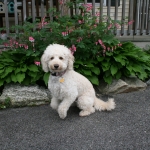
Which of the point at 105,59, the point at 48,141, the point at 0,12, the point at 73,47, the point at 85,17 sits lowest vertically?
the point at 48,141

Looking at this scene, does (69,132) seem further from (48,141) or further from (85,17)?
(85,17)

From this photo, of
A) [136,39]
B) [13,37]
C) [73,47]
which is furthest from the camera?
[136,39]

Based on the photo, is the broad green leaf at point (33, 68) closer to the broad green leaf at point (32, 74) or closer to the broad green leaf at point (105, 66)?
the broad green leaf at point (32, 74)

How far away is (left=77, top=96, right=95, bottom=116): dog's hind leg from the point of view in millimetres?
3371

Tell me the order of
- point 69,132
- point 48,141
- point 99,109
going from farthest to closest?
point 99,109 → point 69,132 → point 48,141

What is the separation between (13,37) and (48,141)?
281cm

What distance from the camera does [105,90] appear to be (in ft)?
14.9

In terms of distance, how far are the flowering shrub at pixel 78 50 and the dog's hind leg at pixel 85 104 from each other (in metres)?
0.96

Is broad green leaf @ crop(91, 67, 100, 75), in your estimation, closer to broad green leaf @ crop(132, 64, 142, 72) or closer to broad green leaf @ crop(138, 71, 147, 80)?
broad green leaf @ crop(132, 64, 142, 72)

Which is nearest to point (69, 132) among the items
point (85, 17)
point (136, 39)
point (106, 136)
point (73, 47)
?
point (106, 136)

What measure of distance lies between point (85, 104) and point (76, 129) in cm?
49

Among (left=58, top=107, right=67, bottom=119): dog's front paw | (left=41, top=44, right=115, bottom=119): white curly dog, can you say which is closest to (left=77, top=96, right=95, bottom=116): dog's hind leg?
(left=41, top=44, right=115, bottom=119): white curly dog

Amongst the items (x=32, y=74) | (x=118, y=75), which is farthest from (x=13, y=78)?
(x=118, y=75)

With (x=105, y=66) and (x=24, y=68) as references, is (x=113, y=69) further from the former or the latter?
(x=24, y=68)
